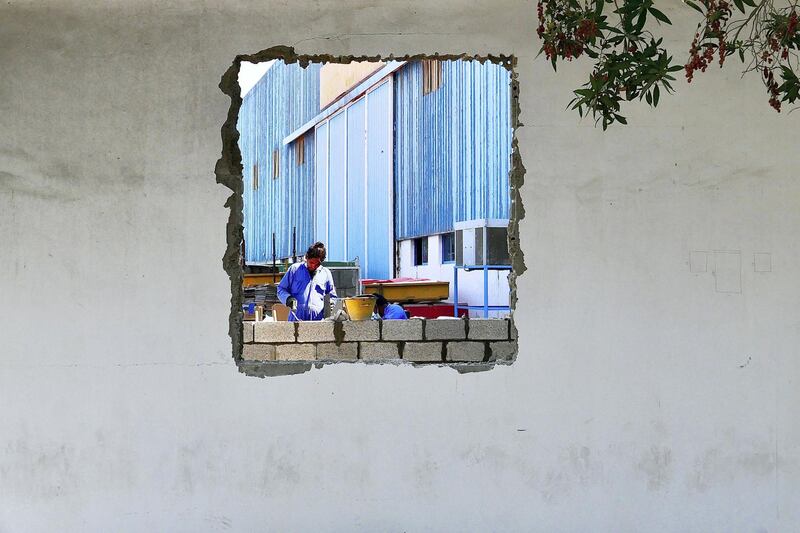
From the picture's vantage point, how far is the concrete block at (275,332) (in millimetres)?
5172

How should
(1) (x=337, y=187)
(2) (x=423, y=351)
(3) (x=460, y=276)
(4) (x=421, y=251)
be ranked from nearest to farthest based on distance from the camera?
(2) (x=423, y=351), (3) (x=460, y=276), (4) (x=421, y=251), (1) (x=337, y=187)

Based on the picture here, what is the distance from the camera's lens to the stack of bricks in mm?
5031

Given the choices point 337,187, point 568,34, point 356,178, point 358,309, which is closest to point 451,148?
point 356,178

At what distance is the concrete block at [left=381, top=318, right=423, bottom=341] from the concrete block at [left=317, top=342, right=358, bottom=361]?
0.68 feet

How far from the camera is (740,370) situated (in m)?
4.47

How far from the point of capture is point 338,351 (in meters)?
5.23

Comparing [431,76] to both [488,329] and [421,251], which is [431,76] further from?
[488,329]

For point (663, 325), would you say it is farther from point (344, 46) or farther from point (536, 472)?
point (344, 46)

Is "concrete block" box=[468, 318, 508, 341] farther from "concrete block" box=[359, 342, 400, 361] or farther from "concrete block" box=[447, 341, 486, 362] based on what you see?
"concrete block" box=[359, 342, 400, 361]

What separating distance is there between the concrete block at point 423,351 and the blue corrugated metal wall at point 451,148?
8.76m

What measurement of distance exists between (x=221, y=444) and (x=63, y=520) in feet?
2.90

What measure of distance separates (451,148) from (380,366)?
39.2 ft

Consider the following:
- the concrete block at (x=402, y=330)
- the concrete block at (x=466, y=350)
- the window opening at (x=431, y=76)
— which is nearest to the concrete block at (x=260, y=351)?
the concrete block at (x=402, y=330)

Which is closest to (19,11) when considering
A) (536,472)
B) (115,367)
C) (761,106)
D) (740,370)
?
(115,367)
